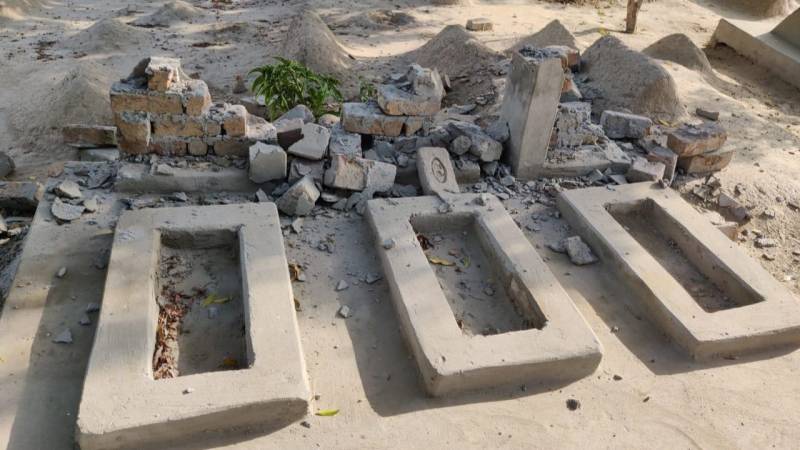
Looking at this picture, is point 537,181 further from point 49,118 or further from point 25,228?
point 49,118

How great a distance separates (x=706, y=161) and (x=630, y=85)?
1.57 metres

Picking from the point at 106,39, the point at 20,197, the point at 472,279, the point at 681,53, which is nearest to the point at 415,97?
the point at 472,279

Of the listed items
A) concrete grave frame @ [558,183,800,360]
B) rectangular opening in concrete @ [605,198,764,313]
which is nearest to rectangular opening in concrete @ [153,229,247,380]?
concrete grave frame @ [558,183,800,360]

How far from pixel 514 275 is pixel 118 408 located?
7.34 feet

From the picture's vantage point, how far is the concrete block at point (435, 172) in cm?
441

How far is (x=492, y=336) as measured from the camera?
3.19 metres

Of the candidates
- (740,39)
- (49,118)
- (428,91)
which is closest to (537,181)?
(428,91)

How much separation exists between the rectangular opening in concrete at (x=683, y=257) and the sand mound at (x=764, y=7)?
10.1 m

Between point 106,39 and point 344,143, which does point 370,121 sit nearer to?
point 344,143

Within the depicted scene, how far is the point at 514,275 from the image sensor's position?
3.67m

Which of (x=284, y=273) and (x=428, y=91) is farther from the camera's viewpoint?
(x=428, y=91)

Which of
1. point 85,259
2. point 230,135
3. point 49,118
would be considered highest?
point 230,135

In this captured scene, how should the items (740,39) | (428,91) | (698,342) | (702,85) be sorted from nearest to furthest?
(698,342) → (428,91) → (702,85) → (740,39)

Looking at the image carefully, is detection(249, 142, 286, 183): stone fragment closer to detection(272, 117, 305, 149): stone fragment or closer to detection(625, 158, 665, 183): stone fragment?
detection(272, 117, 305, 149): stone fragment
